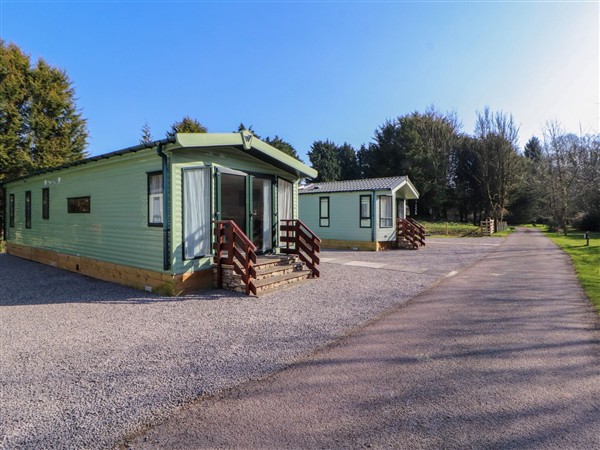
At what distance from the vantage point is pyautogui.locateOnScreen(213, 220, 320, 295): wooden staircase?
660 cm

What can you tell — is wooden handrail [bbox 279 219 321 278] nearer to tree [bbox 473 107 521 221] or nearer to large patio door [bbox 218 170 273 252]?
large patio door [bbox 218 170 273 252]

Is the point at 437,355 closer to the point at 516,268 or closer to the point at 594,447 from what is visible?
the point at 594,447

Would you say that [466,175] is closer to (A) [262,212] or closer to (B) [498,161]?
(B) [498,161]

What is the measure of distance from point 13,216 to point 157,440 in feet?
48.6

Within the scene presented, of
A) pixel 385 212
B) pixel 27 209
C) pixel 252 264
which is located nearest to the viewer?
pixel 252 264

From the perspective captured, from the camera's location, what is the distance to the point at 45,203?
34.8 feet

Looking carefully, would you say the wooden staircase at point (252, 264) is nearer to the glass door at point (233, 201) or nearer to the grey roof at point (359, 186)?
the glass door at point (233, 201)

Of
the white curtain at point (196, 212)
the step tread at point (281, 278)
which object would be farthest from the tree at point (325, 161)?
the white curtain at point (196, 212)

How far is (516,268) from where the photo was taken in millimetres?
9703

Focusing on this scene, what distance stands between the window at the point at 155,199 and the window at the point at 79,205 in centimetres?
297

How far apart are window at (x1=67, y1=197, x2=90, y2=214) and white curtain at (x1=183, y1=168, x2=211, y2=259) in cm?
381

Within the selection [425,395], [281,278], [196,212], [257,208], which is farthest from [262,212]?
[425,395]

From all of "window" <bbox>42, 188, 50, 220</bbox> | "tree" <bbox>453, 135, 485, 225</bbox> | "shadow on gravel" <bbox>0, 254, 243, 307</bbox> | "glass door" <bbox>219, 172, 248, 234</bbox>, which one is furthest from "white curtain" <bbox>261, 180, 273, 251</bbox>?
"tree" <bbox>453, 135, 485, 225</bbox>

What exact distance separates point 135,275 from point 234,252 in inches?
94.6
